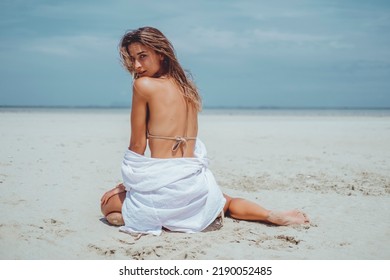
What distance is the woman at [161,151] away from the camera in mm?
3693

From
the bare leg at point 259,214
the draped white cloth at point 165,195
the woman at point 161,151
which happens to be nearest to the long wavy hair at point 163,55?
the woman at point 161,151

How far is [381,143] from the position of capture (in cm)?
1130

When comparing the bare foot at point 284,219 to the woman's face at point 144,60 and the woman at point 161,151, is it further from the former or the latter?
the woman's face at point 144,60

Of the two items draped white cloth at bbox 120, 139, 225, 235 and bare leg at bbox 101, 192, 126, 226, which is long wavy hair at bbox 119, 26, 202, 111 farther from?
bare leg at bbox 101, 192, 126, 226

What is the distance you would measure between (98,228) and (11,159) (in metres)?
4.25

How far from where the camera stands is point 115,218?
13.1ft

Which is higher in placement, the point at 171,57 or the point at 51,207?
the point at 171,57

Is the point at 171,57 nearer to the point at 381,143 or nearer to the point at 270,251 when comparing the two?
the point at 270,251

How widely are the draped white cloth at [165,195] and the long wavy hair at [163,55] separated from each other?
0.56 m

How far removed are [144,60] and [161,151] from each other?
772 millimetres

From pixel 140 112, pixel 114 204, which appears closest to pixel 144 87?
pixel 140 112

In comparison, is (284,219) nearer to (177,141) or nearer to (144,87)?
(177,141)
